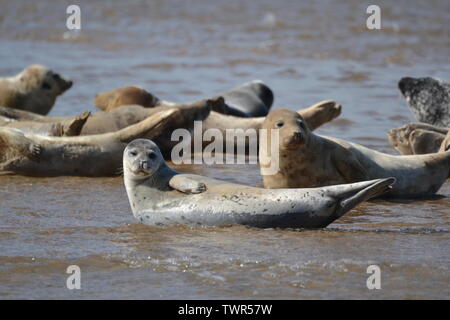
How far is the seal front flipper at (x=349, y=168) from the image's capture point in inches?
254

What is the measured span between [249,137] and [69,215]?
104 inches

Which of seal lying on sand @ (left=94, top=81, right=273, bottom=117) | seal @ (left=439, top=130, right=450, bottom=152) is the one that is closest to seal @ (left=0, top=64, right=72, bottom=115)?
seal lying on sand @ (left=94, top=81, right=273, bottom=117)

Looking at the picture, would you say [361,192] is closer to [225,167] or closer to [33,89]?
[225,167]

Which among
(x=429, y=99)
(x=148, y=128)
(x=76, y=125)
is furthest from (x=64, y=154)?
(x=429, y=99)

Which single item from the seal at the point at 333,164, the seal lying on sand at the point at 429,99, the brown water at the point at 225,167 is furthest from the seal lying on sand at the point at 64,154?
the seal lying on sand at the point at 429,99

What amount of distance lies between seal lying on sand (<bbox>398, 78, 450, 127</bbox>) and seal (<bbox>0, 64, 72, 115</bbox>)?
349 cm

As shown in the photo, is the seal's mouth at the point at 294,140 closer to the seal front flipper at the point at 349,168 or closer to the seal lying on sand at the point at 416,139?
the seal front flipper at the point at 349,168

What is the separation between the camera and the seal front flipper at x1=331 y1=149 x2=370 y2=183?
21.2ft

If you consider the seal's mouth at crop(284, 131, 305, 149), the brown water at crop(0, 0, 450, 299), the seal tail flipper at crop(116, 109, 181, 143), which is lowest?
the brown water at crop(0, 0, 450, 299)

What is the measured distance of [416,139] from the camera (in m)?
7.41

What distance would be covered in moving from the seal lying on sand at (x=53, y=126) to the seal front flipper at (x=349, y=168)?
213cm

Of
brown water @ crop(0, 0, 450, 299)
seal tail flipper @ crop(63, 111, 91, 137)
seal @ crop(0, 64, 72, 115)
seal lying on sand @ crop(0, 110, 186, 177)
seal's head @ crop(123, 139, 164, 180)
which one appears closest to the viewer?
brown water @ crop(0, 0, 450, 299)

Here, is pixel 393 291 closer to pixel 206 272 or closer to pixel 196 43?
pixel 206 272

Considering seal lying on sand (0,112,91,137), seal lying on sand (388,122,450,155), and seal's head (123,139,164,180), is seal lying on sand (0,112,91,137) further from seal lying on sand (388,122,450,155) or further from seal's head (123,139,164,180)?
seal lying on sand (388,122,450,155)
